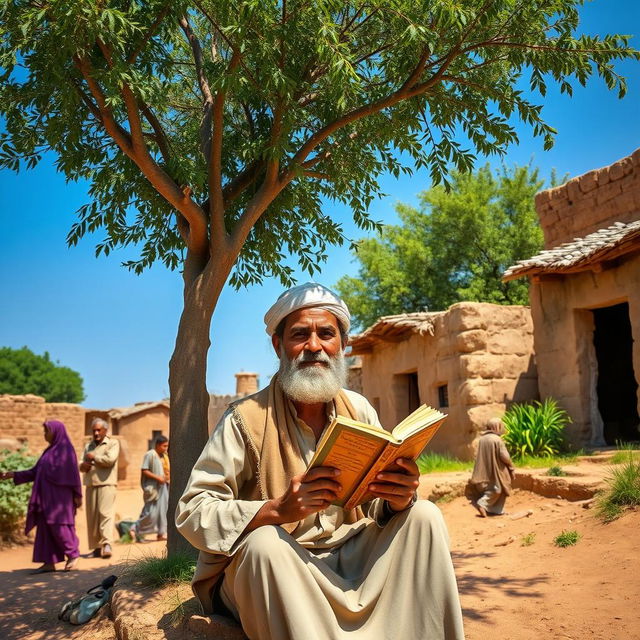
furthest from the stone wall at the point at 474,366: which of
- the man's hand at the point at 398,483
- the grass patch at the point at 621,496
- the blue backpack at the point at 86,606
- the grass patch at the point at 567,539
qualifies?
the man's hand at the point at 398,483

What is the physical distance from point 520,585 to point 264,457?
399 cm

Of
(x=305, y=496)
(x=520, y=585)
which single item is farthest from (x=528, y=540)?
(x=305, y=496)

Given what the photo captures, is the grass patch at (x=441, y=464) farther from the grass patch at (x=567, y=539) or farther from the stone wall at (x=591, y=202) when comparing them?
the stone wall at (x=591, y=202)

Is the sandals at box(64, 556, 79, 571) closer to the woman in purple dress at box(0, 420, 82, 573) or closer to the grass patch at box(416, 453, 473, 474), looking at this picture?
the woman in purple dress at box(0, 420, 82, 573)

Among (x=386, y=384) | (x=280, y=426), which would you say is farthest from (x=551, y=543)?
→ (x=386, y=384)

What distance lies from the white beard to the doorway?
12.4m

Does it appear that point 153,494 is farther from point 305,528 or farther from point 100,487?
point 305,528

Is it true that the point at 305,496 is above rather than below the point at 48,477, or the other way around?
above

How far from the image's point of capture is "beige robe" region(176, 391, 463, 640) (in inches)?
Result: 87.1

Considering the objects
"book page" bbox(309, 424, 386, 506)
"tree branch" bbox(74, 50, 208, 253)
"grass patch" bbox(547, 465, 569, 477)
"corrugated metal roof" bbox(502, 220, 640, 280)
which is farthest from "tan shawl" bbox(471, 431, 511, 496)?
"book page" bbox(309, 424, 386, 506)

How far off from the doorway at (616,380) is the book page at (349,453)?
42.1 feet

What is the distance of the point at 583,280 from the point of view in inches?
420

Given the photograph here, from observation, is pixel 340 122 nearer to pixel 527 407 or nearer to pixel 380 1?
pixel 380 1

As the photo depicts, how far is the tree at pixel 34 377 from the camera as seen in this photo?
47.2 m
